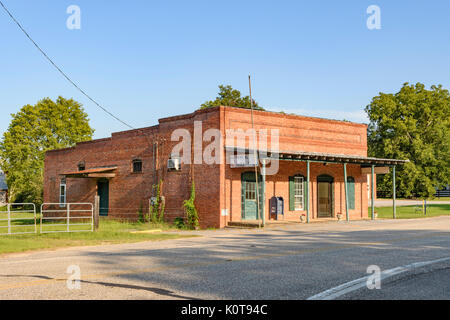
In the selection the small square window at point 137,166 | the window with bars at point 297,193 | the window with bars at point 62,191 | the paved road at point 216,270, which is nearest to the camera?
the paved road at point 216,270

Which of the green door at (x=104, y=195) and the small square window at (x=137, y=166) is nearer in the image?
the small square window at (x=137, y=166)

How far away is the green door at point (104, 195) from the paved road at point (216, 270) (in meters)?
17.7

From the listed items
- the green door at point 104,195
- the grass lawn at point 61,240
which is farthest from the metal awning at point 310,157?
the green door at point 104,195

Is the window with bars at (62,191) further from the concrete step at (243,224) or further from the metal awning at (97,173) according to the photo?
the concrete step at (243,224)

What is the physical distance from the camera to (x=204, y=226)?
2427 cm

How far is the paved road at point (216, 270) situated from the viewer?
6852 millimetres

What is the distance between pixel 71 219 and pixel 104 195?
4.08m

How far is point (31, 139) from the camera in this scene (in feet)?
189

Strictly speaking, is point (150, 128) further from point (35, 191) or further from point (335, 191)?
point (35, 191)

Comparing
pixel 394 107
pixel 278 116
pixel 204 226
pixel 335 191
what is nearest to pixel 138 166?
pixel 204 226

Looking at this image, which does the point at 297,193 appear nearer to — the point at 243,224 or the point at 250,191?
the point at 250,191

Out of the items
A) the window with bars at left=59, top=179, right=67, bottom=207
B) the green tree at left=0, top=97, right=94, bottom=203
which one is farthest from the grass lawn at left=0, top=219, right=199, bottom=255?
the green tree at left=0, top=97, right=94, bottom=203

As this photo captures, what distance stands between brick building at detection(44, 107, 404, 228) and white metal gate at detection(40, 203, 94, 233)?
2.95 ft

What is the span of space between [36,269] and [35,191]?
150 feet
